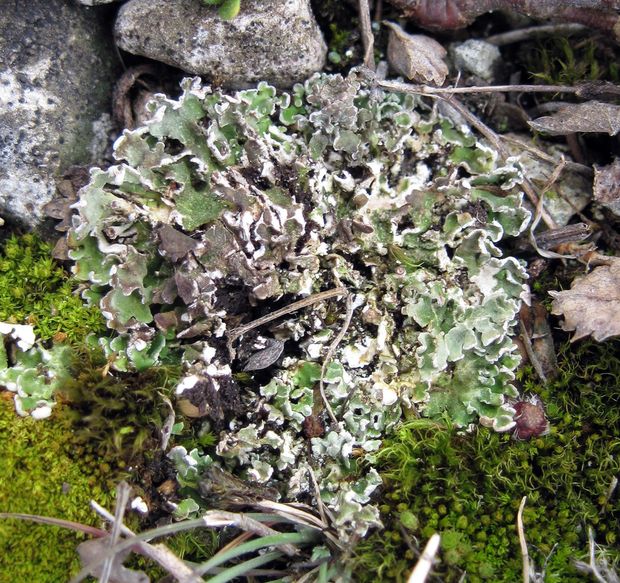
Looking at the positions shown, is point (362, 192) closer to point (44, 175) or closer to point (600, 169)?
point (600, 169)

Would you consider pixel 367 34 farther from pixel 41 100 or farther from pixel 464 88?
pixel 41 100

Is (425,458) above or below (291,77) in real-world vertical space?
below

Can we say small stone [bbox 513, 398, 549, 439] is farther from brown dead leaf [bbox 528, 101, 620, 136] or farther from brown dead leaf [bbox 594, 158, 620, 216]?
brown dead leaf [bbox 528, 101, 620, 136]

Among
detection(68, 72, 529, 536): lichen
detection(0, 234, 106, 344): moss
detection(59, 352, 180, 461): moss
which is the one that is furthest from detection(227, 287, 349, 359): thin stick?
detection(0, 234, 106, 344): moss

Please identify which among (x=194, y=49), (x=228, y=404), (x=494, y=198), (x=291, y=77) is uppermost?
(x=194, y=49)

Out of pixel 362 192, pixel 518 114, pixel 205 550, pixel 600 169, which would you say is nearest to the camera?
pixel 205 550

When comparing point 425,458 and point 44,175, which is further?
point 44,175

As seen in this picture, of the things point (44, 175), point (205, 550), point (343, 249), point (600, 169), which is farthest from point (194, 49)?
point (205, 550)

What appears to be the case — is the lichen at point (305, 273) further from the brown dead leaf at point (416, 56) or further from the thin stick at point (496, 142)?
the brown dead leaf at point (416, 56)

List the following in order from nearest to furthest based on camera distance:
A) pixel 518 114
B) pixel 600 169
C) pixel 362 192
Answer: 1. pixel 362 192
2. pixel 600 169
3. pixel 518 114
